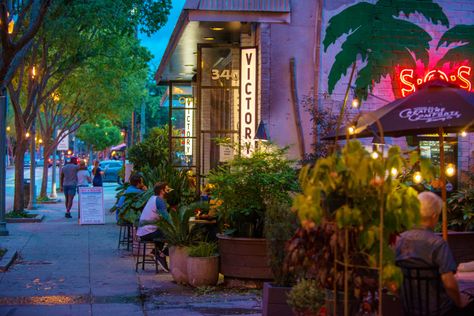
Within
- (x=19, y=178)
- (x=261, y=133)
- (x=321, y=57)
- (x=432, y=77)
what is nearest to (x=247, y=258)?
(x=261, y=133)

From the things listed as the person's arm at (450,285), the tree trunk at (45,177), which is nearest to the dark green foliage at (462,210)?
the person's arm at (450,285)

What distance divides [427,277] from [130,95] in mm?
29945

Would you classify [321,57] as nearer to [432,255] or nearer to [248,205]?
[248,205]

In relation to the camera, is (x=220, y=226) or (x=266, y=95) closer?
(x=220, y=226)

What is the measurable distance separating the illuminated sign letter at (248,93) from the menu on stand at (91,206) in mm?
8104

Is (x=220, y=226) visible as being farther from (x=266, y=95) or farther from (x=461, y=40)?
(x=461, y=40)

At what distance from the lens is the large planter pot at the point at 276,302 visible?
22.4 ft

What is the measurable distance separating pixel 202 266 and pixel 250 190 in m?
1.22

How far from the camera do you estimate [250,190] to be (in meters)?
9.94

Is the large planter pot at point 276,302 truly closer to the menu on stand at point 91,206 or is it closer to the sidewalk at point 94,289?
the sidewalk at point 94,289

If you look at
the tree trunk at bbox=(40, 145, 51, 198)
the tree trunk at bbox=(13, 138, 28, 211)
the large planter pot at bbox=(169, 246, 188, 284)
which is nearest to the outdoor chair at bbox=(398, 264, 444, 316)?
the large planter pot at bbox=(169, 246, 188, 284)

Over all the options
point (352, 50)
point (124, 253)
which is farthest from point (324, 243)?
point (124, 253)

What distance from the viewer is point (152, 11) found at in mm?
19203

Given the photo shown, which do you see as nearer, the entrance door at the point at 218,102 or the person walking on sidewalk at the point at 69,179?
the entrance door at the point at 218,102
